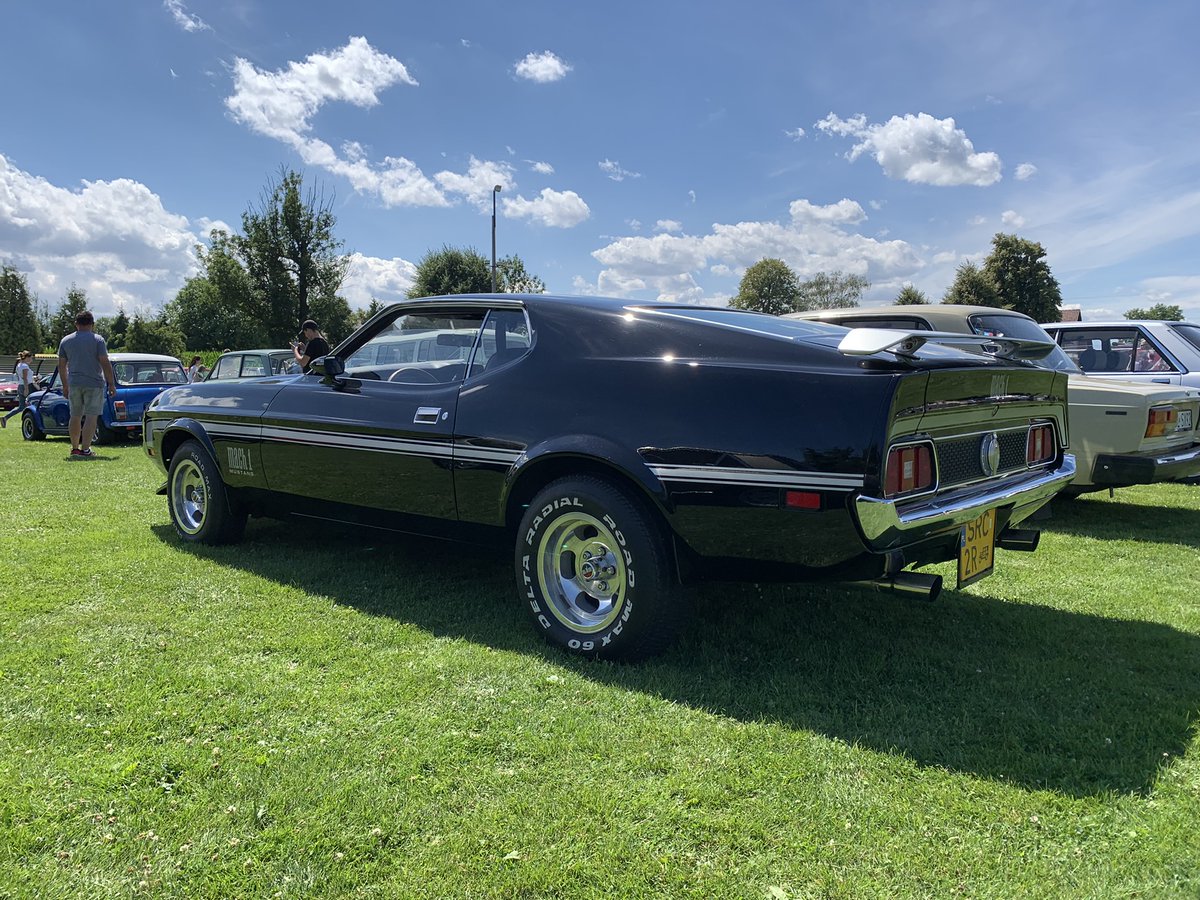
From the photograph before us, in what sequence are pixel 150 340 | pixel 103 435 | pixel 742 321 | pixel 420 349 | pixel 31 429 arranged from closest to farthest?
pixel 742 321 → pixel 420 349 → pixel 103 435 → pixel 31 429 → pixel 150 340

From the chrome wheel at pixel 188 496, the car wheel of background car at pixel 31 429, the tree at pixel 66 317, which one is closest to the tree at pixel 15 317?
the tree at pixel 66 317

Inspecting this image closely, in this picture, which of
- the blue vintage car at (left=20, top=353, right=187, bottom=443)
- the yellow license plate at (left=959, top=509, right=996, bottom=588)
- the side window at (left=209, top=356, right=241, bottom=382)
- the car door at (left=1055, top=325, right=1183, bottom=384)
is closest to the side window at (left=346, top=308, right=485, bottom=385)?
the yellow license plate at (left=959, top=509, right=996, bottom=588)

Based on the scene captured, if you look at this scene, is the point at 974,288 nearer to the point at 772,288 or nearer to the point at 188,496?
the point at 772,288

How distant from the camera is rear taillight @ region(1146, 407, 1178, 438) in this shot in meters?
5.75

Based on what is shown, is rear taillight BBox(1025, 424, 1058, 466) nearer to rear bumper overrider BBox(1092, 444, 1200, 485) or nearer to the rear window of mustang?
the rear window of mustang

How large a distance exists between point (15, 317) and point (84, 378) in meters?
51.3

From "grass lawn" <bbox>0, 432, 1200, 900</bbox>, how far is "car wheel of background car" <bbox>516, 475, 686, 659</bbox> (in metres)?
0.13

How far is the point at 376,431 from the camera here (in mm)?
3895

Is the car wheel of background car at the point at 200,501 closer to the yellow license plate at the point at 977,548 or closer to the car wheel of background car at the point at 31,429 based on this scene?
the yellow license plate at the point at 977,548

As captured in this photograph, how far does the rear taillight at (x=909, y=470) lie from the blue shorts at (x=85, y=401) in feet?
33.7

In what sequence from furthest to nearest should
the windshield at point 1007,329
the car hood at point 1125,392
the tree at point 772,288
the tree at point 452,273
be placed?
1. the tree at point 772,288
2. the tree at point 452,273
3. the windshield at point 1007,329
4. the car hood at point 1125,392

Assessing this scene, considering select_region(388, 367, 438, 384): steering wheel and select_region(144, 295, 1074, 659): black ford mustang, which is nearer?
select_region(144, 295, 1074, 659): black ford mustang

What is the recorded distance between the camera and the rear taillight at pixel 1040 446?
3.54m

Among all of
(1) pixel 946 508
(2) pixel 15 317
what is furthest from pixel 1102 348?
(2) pixel 15 317
